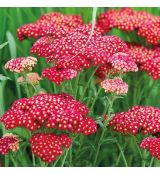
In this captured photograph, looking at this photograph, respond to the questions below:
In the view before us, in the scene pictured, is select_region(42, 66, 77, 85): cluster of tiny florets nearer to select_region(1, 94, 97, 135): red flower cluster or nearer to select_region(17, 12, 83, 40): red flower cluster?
select_region(1, 94, 97, 135): red flower cluster

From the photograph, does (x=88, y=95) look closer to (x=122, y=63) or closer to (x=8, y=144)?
(x=122, y=63)

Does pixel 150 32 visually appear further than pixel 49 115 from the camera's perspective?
Yes

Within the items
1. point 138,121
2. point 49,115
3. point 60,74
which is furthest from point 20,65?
point 138,121

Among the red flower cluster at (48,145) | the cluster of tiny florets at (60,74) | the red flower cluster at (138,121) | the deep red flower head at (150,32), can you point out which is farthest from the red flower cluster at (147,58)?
the red flower cluster at (48,145)

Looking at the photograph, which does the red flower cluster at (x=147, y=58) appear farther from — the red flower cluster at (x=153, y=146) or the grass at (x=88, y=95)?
the red flower cluster at (x=153, y=146)

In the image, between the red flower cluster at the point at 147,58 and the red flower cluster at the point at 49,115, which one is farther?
the red flower cluster at the point at 147,58

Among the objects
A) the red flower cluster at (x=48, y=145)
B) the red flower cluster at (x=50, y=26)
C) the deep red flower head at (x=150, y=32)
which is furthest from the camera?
the deep red flower head at (x=150, y=32)

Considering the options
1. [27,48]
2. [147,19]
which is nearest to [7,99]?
[27,48]
